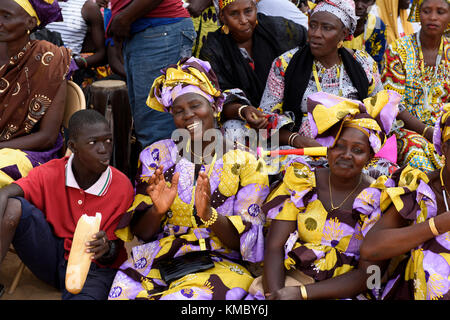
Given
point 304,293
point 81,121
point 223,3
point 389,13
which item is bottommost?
point 389,13

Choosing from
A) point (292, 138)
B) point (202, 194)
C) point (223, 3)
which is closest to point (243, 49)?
point (223, 3)

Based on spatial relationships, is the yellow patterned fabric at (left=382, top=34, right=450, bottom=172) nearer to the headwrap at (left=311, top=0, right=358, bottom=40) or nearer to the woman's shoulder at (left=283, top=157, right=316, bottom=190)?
the headwrap at (left=311, top=0, right=358, bottom=40)

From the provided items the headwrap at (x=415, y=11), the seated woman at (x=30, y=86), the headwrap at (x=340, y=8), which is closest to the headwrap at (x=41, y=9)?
the seated woman at (x=30, y=86)

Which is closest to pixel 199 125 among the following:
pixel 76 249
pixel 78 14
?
pixel 76 249

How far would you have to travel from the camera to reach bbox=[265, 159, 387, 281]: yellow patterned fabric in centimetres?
323

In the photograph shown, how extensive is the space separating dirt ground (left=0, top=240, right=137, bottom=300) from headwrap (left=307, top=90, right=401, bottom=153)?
2.09 m

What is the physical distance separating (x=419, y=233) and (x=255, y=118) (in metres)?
1.80

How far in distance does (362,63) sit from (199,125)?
1.59 meters

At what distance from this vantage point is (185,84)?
3.88 m

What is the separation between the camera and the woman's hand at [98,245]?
132 inches

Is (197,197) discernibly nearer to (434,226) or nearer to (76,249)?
(76,249)

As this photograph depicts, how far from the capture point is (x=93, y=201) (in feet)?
12.3

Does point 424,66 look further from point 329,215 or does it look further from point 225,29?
point 329,215

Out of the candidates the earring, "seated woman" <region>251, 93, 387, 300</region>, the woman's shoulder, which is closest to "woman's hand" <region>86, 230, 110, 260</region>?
"seated woman" <region>251, 93, 387, 300</region>
